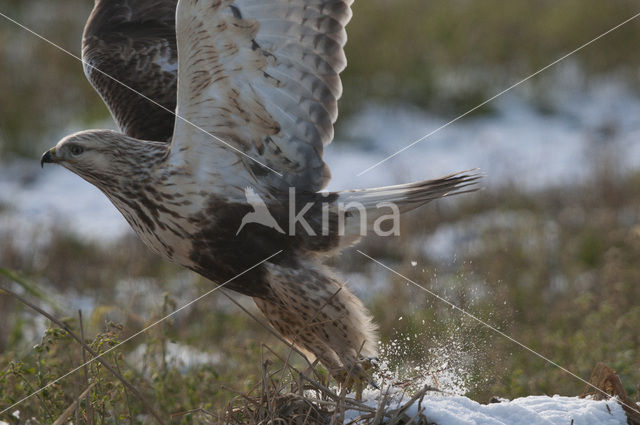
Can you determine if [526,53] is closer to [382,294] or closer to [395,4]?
[395,4]

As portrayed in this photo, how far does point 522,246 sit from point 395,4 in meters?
5.79

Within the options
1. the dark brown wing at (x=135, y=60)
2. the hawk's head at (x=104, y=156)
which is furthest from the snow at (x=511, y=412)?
the dark brown wing at (x=135, y=60)

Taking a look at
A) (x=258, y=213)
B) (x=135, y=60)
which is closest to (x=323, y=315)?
(x=258, y=213)

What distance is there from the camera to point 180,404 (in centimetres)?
365

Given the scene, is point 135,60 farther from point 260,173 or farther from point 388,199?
point 388,199

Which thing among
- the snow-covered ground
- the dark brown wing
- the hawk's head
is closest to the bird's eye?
the hawk's head

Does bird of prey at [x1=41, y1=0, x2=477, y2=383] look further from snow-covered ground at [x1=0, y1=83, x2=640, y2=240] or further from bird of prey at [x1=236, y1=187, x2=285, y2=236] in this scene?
snow-covered ground at [x1=0, y1=83, x2=640, y2=240]

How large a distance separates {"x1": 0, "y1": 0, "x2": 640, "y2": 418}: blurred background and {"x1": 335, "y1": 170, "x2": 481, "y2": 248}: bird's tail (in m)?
0.55

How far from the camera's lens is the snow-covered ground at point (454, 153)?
7605 millimetres

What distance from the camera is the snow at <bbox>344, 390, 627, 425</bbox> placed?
2.59m

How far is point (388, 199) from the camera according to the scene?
11.3 ft

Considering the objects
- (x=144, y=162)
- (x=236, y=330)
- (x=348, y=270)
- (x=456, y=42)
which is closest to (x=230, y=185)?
(x=144, y=162)

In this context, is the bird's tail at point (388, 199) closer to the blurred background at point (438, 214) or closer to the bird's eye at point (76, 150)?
the blurred background at point (438, 214)

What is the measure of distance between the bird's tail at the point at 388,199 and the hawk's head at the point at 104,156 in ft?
2.61
